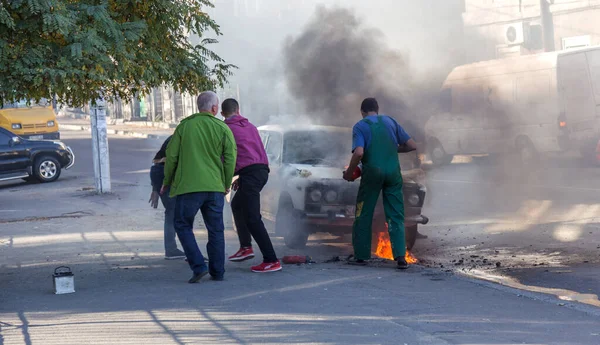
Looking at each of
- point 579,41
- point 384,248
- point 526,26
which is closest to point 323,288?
point 384,248

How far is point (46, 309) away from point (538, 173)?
13851 millimetres

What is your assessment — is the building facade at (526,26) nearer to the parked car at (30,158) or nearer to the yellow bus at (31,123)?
the yellow bus at (31,123)

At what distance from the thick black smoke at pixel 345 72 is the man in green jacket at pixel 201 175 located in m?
5.24

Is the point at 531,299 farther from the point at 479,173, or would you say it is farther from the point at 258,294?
the point at 479,173

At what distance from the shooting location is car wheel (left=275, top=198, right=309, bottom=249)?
9.45 m

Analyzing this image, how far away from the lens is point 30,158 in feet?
64.5

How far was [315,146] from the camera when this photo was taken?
33.5 feet

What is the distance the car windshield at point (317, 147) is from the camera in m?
9.99

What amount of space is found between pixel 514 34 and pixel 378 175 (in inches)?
983

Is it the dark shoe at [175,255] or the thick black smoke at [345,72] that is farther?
the thick black smoke at [345,72]

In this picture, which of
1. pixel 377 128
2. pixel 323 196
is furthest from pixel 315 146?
pixel 377 128

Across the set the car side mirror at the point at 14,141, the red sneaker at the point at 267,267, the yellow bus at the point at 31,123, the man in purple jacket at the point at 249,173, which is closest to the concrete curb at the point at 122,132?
the yellow bus at the point at 31,123

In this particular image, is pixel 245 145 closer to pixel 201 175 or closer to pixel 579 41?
pixel 201 175

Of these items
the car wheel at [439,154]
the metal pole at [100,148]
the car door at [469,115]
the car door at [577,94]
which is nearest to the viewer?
the metal pole at [100,148]
